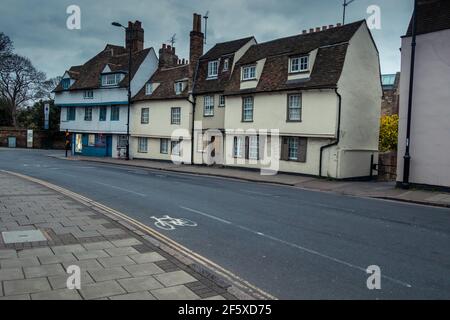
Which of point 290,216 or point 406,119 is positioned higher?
point 406,119

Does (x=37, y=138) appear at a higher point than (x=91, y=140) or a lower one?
lower

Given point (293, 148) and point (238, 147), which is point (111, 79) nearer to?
point (238, 147)

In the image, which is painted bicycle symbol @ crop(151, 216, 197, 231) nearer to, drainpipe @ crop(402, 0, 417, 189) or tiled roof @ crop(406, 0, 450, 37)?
drainpipe @ crop(402, 0, 417, 189)

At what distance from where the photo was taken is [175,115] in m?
34.5

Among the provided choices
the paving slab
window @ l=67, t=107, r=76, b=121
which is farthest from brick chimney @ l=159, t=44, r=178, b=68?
the paving slab

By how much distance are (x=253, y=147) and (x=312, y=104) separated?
565 cm

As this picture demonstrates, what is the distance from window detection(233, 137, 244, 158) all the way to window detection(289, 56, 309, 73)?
20.7 ft

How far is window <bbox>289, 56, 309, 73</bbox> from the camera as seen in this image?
24.7m

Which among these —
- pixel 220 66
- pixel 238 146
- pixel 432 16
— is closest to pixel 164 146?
pixel 220 66

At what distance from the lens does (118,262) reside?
6.33m

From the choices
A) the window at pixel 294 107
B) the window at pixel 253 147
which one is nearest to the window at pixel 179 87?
the window at pixel 253 147
